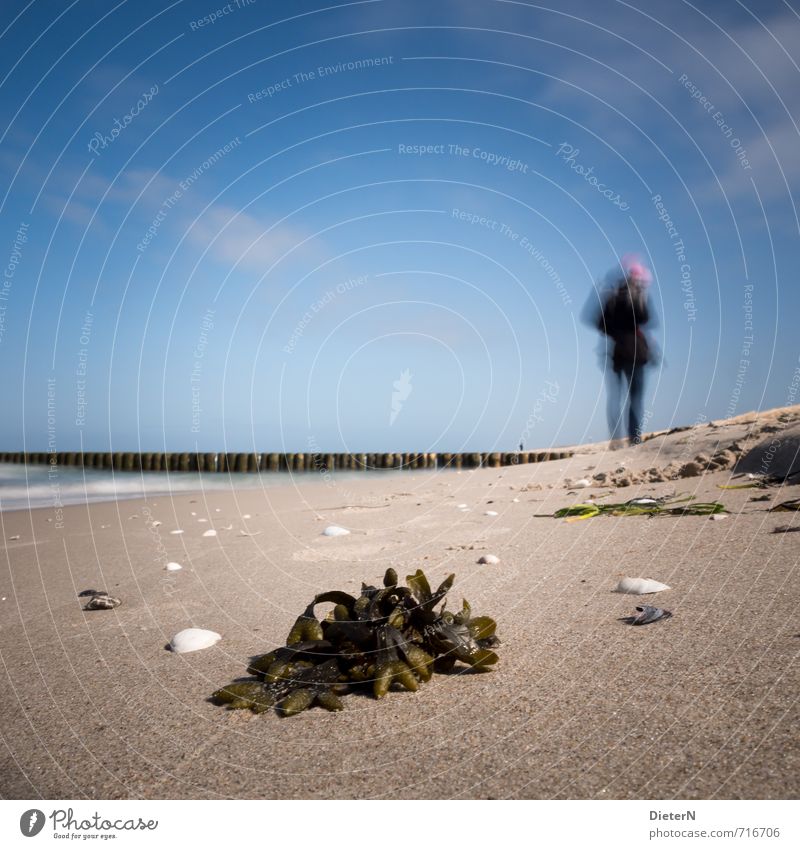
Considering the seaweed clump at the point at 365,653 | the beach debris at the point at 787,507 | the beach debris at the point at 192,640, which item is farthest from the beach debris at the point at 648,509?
the beach debris at the point at 192,640

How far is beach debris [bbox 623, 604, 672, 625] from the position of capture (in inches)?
131

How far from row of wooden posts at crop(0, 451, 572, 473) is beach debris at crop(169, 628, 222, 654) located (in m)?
23.0

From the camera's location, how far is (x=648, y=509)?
648 centimetres

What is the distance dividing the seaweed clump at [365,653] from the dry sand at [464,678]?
8cm

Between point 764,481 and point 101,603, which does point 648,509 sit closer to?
point 764,481

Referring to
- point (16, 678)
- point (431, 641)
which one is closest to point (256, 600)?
point (16, 678)

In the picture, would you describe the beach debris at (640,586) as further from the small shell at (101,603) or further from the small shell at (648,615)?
the small shell at (101,603)

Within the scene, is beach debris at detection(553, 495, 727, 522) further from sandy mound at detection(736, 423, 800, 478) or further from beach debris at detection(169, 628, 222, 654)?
beach debris at detection(169, 628, 222, 654)

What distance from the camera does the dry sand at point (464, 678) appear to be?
204cm

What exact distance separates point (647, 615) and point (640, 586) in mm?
593

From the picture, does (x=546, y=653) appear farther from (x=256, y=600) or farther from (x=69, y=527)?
(x=69, y=527)

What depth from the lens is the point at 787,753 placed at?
77.7 inches

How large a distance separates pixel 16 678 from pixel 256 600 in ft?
5.29

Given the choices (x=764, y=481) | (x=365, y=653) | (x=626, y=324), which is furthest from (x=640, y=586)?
(x=626, y=324)
